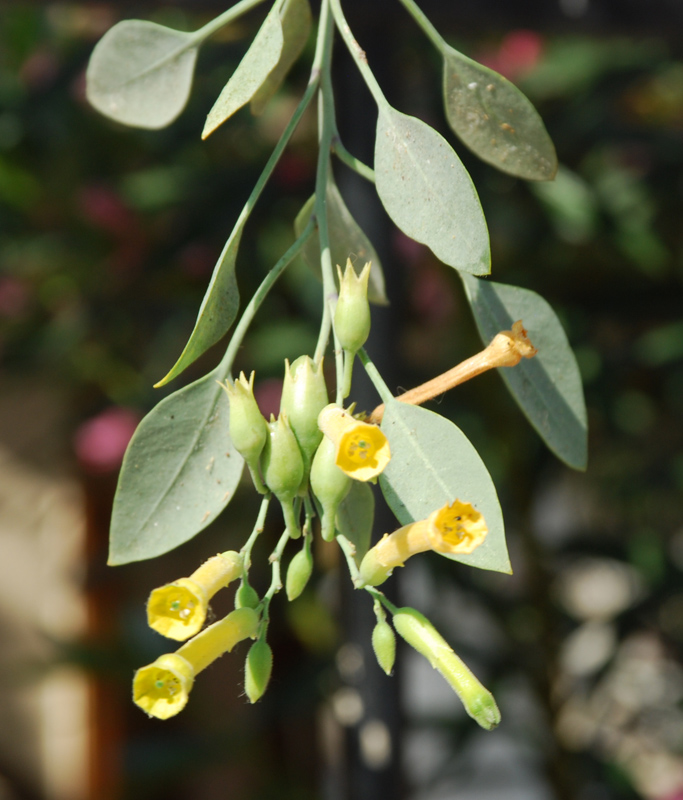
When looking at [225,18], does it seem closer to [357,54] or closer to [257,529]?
[357,54]

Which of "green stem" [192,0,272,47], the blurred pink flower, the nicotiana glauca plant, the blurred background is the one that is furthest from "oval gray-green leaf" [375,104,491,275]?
the blurred pink flower

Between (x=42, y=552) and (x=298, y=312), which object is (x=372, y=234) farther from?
(x=42, y=552)

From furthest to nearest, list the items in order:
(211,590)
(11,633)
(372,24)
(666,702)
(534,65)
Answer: (11,633) → (666,702) → (534,65) → (372,24) → (211,590)

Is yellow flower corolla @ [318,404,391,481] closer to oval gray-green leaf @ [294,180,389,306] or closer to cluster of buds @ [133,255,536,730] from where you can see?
cluster of buds @ [133,255,536,730]

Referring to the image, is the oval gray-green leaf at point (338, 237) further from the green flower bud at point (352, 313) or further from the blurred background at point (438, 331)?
the blurred background at point (438, 331)

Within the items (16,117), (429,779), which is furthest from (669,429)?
(16,117)

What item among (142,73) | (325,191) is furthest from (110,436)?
(325,191)

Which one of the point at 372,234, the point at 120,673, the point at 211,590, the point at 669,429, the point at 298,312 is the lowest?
the point at 669,429
